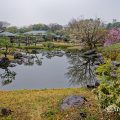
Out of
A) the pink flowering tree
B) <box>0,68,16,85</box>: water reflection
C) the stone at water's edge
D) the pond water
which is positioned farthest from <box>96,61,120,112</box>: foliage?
the pink flowering tree

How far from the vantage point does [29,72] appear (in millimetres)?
35375

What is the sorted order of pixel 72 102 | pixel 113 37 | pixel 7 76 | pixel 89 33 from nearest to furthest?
pixel 72 102 → pixel 7 76 → pixel 113 37 → pixel 89 33


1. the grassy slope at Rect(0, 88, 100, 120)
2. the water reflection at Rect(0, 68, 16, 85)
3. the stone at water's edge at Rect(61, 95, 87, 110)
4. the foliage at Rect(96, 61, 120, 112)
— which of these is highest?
the foliage at Rect(96, 61, 120, 112)

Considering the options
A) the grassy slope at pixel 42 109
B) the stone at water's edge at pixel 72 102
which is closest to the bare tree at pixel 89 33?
the grassy slope at pixel 42 109

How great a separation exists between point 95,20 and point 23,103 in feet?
185

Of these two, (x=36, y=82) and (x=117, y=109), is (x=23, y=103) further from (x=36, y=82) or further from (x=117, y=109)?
(x=36, y=82)

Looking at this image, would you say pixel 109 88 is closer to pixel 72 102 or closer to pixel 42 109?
pixel 72 102

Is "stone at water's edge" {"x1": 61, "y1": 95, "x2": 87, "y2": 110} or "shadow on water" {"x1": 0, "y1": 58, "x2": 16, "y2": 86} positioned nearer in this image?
"stone at water's edge" {"x1": 61, "y1": 95, "x2": 87, "y2": 110}

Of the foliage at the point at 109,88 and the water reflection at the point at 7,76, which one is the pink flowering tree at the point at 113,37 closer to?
the water reflection at the point at 7,76

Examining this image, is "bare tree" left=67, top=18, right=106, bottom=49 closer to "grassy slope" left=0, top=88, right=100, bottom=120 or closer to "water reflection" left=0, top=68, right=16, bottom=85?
"water reflection" left=0, top=68, right=16, bottom=85

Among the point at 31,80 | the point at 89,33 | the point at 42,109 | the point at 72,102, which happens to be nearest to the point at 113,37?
the point at 89,33

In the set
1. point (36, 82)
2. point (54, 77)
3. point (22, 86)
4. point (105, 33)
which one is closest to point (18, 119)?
point (22, 86)

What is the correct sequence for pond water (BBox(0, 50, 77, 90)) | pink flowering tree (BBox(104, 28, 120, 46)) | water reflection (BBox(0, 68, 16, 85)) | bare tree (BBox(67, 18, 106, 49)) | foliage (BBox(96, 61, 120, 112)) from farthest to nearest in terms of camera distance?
bare tree (BBox(67, 18, 106, 49)) → pink flowering tree (BBox(104, 28, 120, 46)) → water reflection (BBox(0, 68, 16, 85)) → pond water (BBox(0, 50, 77, 90)) → foliage (BBox(96, 61, 120, 112))

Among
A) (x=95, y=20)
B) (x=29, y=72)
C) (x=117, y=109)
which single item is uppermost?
(x=95, y=20)
